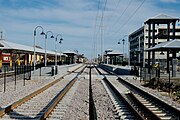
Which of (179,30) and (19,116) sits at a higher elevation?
(179,30)

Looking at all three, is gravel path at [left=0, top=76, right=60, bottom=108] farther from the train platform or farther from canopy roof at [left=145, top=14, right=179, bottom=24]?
canopy roof at [left=145, top=14, right=179, bottom=24]

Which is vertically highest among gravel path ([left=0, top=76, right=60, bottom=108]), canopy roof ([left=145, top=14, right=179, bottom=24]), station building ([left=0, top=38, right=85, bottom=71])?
canopy roof ([left=145, top=14, right=179, bottom=24])

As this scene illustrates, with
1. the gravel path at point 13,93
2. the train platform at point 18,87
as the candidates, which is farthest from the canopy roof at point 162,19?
the gravel path at point 13,93

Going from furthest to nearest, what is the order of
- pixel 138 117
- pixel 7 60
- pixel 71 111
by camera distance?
pixel 7 60 < pixel 71 111 < pixel 138 117

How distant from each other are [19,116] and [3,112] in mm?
663

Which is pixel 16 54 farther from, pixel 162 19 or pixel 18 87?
pixel 18 87

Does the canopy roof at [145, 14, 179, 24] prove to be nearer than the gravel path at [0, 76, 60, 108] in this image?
No

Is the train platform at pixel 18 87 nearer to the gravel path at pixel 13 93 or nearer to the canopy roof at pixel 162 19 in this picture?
the gravel path at pixel 13 93

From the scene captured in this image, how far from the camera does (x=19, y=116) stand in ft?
31.0

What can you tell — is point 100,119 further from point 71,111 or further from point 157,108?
point 157,108

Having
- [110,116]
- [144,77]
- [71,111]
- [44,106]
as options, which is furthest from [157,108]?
[144,77]

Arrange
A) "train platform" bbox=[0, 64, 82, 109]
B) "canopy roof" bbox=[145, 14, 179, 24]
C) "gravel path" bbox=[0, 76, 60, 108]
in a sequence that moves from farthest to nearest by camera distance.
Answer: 1. "canopy roof" bbox=[145, 14, 179, 24]
2. "train platform" bbox=[0, 64, 82, 109]
3. "gravel path" bbox=[0, 76, 60, 108]

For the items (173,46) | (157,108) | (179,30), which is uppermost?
(179,30)

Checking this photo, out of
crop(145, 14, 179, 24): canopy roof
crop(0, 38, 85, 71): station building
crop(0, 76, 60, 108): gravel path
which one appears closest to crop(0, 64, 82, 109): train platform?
crop(0, 76, 60, 108): gravel path
